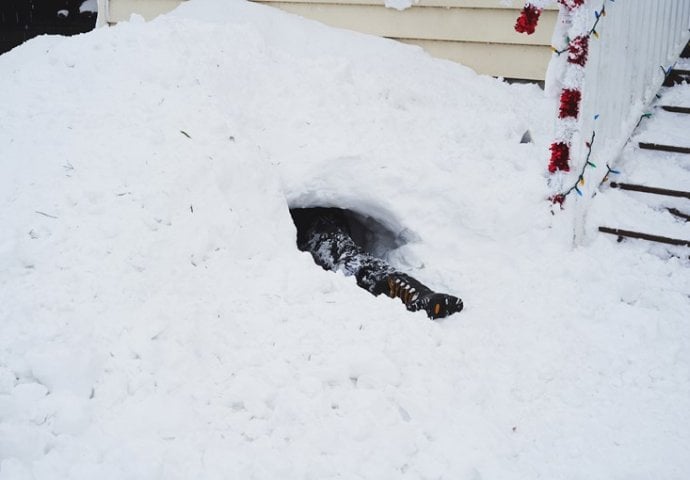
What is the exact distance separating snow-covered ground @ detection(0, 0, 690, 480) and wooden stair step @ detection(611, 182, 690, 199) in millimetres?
586

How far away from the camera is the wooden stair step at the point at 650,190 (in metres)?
4.10

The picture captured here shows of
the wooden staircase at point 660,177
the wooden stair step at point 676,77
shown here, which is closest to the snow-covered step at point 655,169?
the wooden staircase at point 660,177

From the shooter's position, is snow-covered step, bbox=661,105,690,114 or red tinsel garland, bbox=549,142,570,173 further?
snow-covered step, bbox=661,105,690,114

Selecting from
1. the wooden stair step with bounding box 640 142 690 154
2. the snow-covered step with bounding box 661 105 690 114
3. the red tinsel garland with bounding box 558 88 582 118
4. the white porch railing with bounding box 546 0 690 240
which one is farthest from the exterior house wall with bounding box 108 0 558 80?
the red tinsel garland with bounding box 558 88 582 118

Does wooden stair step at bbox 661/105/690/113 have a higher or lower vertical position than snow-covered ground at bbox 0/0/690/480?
higher

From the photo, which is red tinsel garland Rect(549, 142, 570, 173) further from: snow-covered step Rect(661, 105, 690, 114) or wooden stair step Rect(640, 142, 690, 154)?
snow-covered step Rect(661, 105, 690, 114)

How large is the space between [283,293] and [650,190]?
114 inches

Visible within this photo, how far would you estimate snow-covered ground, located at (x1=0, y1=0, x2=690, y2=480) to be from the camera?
8.14 ft

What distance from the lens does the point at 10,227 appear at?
294 centimetres

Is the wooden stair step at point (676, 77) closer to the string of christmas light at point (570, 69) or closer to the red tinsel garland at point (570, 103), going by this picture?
the string of christmas light at point (570, 69)

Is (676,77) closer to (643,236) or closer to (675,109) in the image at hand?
(675,109)

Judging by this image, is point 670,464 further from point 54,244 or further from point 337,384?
point 54,244

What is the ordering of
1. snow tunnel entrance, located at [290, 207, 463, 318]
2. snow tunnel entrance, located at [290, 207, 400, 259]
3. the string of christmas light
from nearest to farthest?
snow tunnel entrance, located at [290, 207, 463, 318], the string of christmas light, snow tunnel entrance, located at [290, 207, 400, 259]

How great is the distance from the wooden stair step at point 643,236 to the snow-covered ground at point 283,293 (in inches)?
3.0
